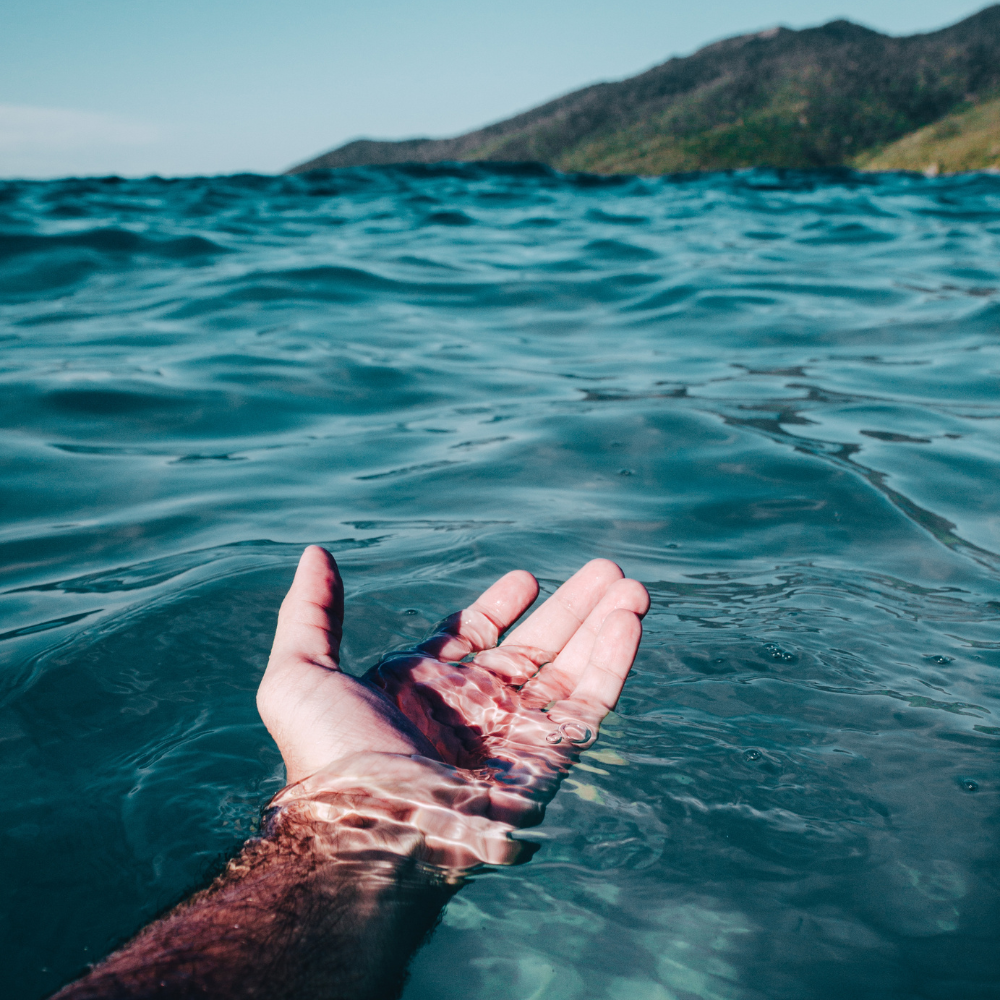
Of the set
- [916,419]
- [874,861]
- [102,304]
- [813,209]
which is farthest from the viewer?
[813,209]

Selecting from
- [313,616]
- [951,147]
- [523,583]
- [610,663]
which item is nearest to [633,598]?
[610,663]

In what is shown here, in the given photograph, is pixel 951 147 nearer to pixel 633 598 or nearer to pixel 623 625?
pixel 633 598

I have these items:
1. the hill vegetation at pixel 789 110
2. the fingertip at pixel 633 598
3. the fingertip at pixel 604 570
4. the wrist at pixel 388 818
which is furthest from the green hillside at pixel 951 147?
the wrist at pixel 388 818

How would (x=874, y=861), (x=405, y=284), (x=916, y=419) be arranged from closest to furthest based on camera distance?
(x=874, y=861), (x=916, y=419), (x=405, y=284)

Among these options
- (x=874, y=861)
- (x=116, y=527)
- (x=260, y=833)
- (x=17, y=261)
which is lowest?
(x=874, y=861)

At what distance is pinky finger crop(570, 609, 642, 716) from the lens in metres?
2.31

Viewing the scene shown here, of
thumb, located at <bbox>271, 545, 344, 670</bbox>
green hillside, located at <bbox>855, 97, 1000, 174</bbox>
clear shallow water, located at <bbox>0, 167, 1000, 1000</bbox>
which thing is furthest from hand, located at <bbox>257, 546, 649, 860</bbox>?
green hillside, located at <bbox>855, 97, 1000, 174</bbox>

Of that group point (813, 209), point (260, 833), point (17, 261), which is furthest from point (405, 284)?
point (813, 209)

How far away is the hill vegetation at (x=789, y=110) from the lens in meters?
22.2

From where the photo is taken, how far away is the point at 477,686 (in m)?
2.46

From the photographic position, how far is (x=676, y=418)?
4.95m

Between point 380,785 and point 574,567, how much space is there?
5.20ft

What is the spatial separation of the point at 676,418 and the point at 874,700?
2810 mm

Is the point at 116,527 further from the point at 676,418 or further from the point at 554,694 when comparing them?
the point at 676,418
